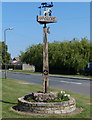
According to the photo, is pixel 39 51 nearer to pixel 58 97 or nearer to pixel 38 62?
pixel 38 62

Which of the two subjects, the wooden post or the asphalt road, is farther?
the asphalt road

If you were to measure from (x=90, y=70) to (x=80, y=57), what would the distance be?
281cm

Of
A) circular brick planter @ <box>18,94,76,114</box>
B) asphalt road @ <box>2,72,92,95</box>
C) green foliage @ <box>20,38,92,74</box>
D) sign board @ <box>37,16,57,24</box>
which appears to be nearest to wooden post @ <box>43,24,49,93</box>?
sign board @ <box>37,16,57,24</box>

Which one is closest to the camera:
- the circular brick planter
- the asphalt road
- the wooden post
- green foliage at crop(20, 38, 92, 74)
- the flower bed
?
the circular brick planter

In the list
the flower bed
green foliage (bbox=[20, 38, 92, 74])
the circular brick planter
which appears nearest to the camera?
the circular brick planter

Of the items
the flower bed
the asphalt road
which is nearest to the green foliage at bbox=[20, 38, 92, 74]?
the asphalt road

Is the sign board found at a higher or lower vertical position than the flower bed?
higher

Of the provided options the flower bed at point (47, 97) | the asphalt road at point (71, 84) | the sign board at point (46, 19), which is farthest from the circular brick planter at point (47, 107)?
the asphalt road at point (71, 84)

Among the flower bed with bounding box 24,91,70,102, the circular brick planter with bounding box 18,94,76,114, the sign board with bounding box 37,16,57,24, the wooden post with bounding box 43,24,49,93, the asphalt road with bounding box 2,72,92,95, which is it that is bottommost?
the asphalt road with bounding box 2,72,92,95

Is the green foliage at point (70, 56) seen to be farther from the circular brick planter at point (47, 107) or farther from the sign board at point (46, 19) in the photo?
the circular brick planter at point (47, 107)

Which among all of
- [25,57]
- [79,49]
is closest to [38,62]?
[25,57]

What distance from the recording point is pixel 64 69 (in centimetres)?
→ 4147

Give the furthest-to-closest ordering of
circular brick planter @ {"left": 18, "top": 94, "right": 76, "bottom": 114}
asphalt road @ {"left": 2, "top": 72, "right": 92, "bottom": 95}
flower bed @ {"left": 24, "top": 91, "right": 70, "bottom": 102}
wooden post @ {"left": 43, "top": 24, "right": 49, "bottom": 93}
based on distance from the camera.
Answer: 1. asphalt road @ {"left": 2, "top": 72, "right": 92, "bottom": 95}
2. wooden post @ {"left": 43, "top": 24, "right": 49, "bottom": 93}
3. flower bed @ {"left": 24, "top": 91, "right": 70, "bottom": 102}
4. circular brick planter @ {"left": 18, "top": 94, "right": 76, "bottom": 114}

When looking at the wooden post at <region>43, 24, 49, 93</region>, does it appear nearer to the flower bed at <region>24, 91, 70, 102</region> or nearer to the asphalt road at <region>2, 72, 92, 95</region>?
the flower bed at <region>24, 91, 70, 102</region>
